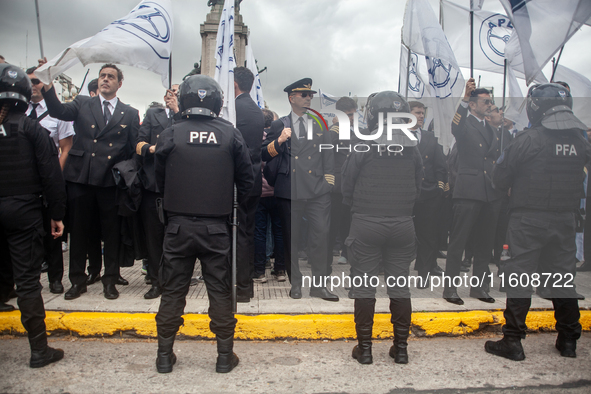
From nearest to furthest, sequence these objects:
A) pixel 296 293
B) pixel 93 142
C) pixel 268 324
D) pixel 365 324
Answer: pixel 365 324, pixel 268 324, pixel 93 142, pixel 296 293

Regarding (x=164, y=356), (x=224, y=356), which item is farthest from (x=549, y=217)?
(x=164, y=356)

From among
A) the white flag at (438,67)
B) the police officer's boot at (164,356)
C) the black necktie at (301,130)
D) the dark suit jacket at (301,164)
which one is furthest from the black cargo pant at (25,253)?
the white flag at (438,67)

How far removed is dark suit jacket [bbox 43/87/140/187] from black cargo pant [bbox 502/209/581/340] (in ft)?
12.7

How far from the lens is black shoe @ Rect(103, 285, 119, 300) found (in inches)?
160

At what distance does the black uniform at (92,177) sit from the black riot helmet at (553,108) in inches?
157

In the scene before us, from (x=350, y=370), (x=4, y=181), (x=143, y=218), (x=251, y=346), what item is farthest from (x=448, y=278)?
(x=4, y=181)

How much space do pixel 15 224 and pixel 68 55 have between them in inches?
58.0

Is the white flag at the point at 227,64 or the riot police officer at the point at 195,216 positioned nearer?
the riot police officer at the point at 195,216

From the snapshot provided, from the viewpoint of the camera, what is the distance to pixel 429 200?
194 inches

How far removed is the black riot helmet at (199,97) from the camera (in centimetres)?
305

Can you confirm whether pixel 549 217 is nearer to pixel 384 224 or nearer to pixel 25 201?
pixel 384 224

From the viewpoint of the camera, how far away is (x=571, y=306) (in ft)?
10.9

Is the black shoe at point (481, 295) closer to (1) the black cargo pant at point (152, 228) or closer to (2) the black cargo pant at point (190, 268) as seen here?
(2) the black cargo pant at point (190, 268)

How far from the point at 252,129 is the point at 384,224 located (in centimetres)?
182
